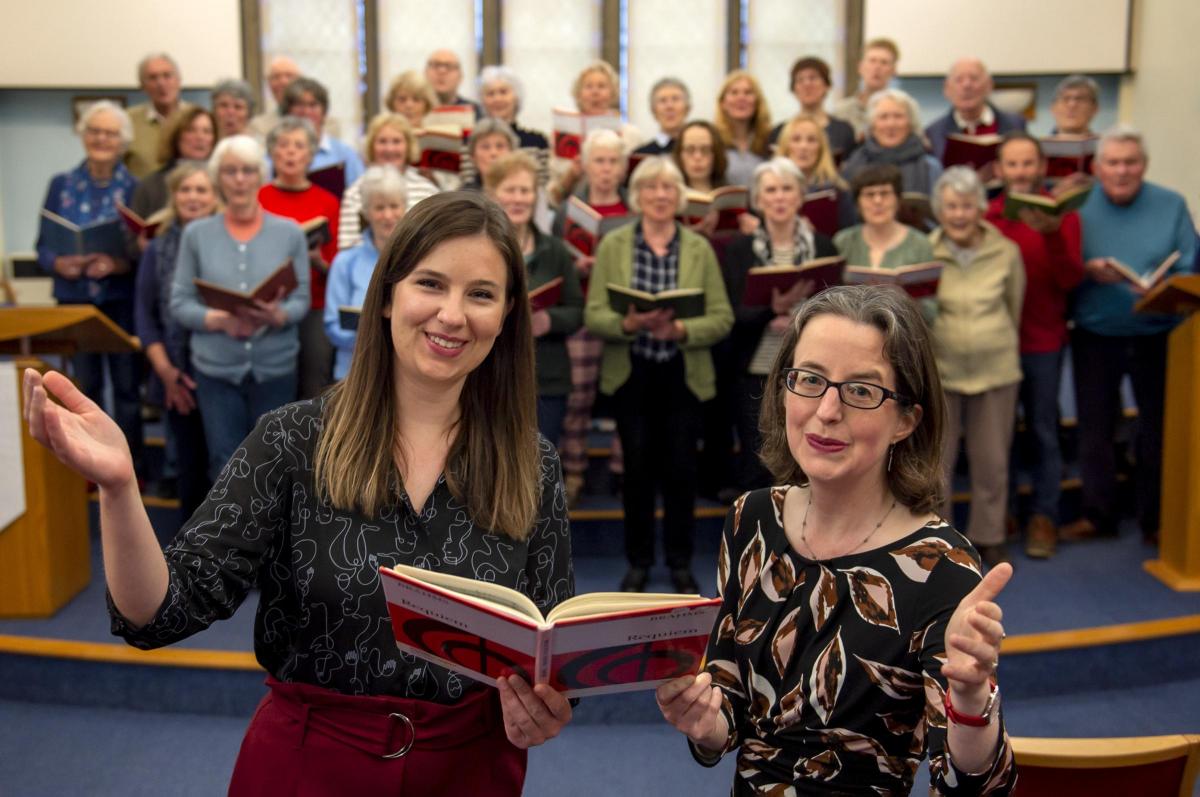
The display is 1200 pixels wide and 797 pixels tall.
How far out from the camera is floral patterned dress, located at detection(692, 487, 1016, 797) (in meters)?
1.76

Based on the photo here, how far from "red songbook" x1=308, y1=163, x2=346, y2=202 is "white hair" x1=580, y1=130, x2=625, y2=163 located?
104 cm

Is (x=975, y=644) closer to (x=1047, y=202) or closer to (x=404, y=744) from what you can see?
(x=404, y=744)

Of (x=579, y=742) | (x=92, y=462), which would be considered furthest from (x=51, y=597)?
(x=92, y=462)

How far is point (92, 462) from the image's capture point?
4.68ft

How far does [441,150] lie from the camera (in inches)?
201

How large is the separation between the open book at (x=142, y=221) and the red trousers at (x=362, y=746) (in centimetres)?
350

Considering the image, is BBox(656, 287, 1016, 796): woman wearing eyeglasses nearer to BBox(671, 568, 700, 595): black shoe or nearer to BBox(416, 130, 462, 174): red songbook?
BBox(671, 568, 700, 595): black shoe

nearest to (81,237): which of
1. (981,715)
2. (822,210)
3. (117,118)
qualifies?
(117,118)

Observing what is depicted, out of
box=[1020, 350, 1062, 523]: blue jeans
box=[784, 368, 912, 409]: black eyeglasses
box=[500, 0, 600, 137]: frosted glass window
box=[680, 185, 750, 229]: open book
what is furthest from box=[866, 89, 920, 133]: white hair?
box=[500, 0, 600, 137]: frosted glass window

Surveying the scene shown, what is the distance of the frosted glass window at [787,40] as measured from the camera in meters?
10.5

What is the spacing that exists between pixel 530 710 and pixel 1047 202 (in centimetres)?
369

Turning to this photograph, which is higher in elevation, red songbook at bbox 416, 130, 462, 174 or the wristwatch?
red songbook at bbox 416, 130, 462, 174

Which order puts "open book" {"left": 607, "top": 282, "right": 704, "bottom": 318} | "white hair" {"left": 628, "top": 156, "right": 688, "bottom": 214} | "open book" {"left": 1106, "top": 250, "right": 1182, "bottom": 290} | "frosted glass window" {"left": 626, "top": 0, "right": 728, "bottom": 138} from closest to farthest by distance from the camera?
"open book" {"left": 607, "top": 282, "right": 704, "bottom": 318}
"white hair" {"left": 628, "top": 156, "right": 688, "bottom": 214}
"open book" {"left": 1106, "top": 250, "right": 1182, "bottom": 290}
"frosted glass window" {"left": 626, "top": 0, "right": 728, "bottom": 138}

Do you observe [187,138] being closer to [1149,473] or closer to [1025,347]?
[1025,347]
